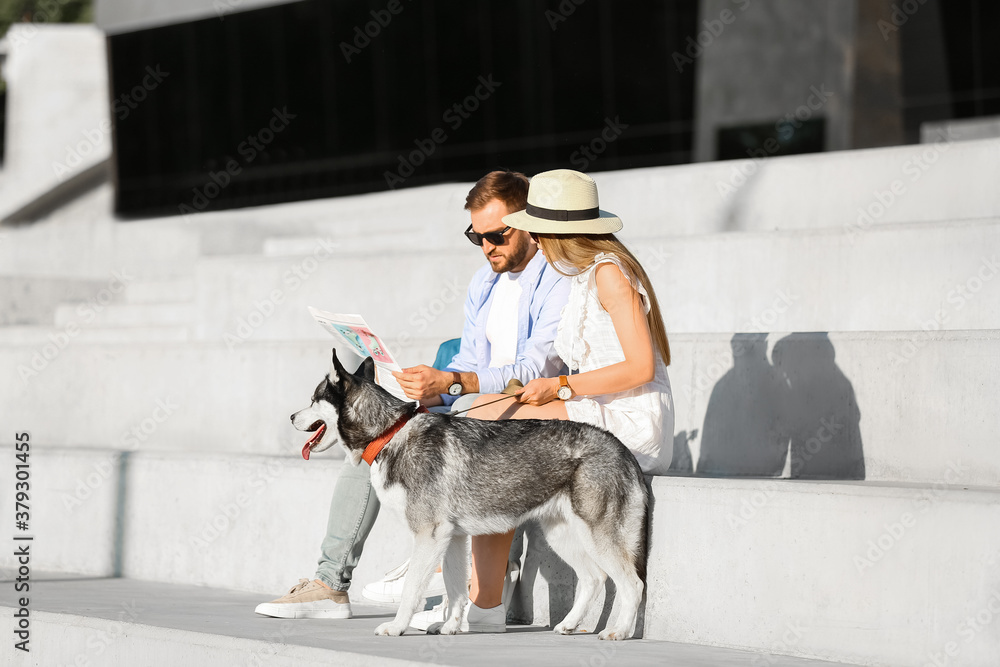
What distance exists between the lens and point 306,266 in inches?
336

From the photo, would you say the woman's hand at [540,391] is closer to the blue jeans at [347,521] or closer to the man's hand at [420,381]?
the man's hand at [420,381]

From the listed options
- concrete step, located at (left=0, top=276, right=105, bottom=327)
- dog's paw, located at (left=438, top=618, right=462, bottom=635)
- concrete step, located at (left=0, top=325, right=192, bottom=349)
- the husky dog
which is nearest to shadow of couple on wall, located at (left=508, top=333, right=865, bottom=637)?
dog's paw, located at (left=438, top=618, right=462, bottom=635)

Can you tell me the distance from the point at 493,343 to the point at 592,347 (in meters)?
0.59

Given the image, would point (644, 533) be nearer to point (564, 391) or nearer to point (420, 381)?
point (564, 391)

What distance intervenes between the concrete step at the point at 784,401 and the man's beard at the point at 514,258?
1.32 m

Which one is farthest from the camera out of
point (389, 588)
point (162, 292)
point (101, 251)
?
point (101, 251)

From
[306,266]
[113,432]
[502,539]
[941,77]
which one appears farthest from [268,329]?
[941,77]

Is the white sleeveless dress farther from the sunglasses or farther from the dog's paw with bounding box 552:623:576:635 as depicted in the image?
the dog's paw with bounding box 552:623:576:635

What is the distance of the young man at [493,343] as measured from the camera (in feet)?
15.8

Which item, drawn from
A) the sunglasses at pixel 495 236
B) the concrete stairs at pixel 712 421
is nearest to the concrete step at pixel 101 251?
the concrete stairs at pixel 712 421

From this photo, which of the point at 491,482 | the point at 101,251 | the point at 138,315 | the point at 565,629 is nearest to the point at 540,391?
the point at 491,482

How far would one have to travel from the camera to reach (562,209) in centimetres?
460

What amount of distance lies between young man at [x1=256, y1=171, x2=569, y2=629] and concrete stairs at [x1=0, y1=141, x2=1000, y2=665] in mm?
311

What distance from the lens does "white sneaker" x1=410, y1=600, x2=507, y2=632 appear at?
4531 mm
